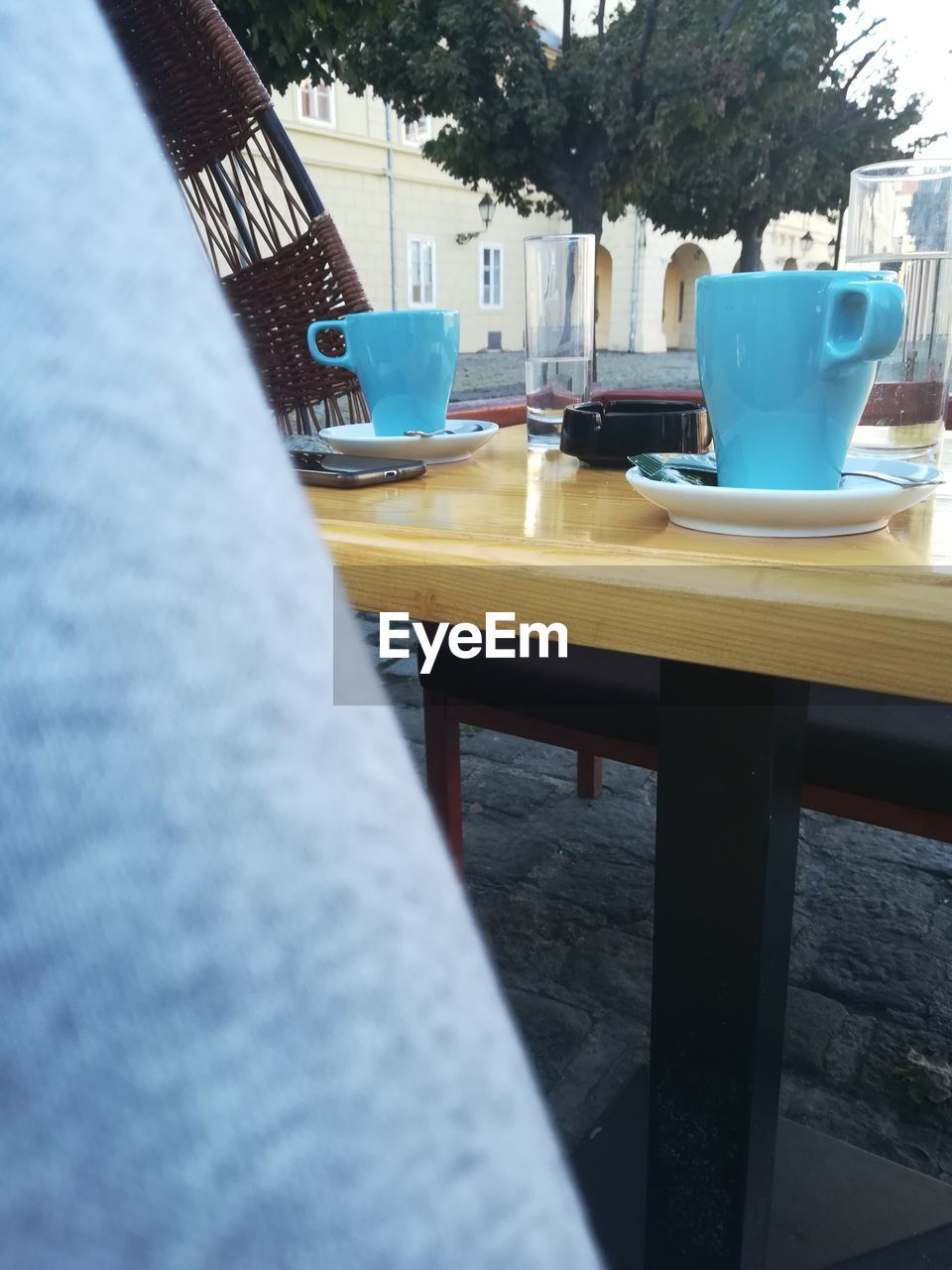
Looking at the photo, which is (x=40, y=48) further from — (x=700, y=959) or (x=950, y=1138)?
(x=950, y=1138)

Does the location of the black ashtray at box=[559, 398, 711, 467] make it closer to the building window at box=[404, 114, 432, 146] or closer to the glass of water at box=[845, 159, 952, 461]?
the glass of water at box=[845, 159, 952, 461]

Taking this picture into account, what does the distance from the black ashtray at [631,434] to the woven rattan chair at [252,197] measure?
88 cm

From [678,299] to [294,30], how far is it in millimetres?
24199

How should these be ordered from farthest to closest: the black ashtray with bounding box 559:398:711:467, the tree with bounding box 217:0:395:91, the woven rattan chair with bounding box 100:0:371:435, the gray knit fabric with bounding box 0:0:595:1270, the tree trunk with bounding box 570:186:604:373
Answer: the tree trunk with bounding box 570:186:604:373 < the tree with bounding box 217:0:395:91 < the woven rattan chair with bounding box 100:0:371:435 < the black ashtray with bounding box 559:398:711:467 < the gray knit fabric with bounding box 0:0:595:1270

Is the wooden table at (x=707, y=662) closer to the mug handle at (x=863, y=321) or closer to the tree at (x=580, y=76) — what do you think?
the mug handle at (x=863, y=321)

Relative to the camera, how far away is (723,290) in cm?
63

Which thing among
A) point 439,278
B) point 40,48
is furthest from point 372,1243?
point 439,278

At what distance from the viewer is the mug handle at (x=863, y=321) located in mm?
583

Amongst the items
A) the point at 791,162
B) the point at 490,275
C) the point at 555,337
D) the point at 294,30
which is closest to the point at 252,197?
the point at 555,337

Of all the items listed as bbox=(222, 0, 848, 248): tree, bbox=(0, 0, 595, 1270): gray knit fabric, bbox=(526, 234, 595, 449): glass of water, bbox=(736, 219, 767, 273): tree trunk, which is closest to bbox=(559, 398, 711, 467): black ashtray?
bbox=(526, 234, 595, 449): glass of water

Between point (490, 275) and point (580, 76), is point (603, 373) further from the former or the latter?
point (580, 76)

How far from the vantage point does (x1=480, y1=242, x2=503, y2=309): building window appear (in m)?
19.2

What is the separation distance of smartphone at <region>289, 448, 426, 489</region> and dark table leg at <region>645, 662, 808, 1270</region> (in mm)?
334

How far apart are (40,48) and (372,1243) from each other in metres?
0.13
